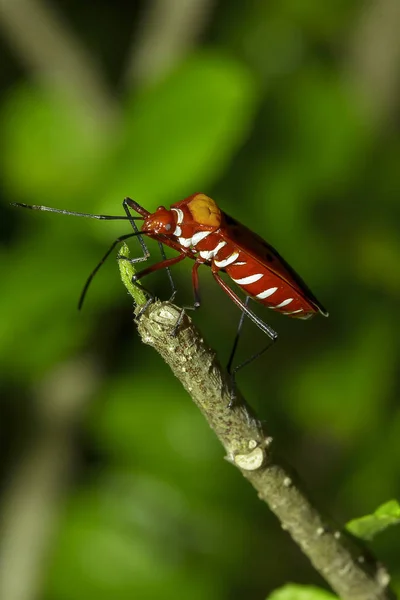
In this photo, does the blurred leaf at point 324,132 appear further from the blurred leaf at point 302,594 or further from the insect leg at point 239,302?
the blurred leaf at point 302,594

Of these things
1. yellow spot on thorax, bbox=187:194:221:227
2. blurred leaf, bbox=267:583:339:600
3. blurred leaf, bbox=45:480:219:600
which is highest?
yellow spot on thorax, bbox=187:194:221:227

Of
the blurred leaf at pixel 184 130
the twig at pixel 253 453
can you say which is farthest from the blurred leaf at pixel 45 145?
the twig at pixel 253 453

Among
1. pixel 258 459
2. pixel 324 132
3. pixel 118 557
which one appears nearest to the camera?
pixel 258 459

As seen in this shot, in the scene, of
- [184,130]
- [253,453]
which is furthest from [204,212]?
[253,453]

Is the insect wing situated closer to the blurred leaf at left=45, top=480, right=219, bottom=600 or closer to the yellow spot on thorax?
the yellow spot on thorax

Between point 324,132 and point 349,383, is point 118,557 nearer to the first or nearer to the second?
point 349,383

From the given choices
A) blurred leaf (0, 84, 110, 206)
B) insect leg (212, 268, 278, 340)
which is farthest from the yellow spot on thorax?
blurred leaf (0, 84, 110, 206)

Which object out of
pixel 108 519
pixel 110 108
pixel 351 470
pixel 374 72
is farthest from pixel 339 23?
pixel 108 519
